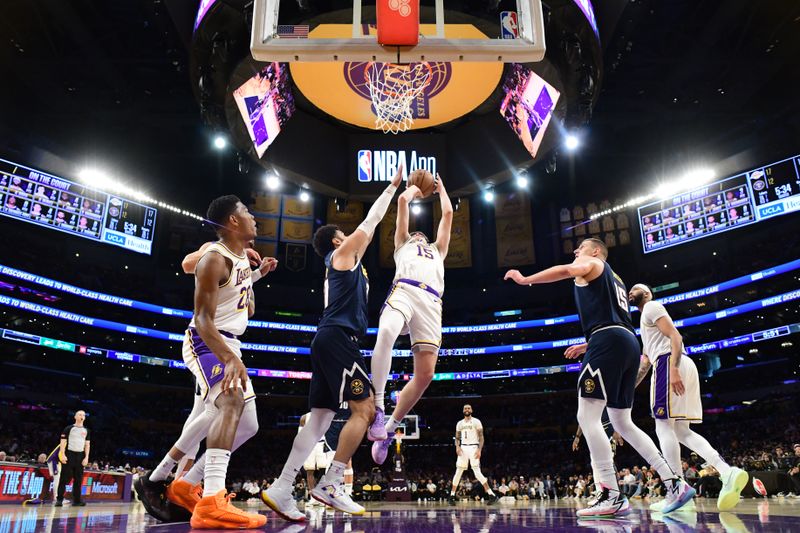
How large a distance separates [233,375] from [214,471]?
543 millimetres

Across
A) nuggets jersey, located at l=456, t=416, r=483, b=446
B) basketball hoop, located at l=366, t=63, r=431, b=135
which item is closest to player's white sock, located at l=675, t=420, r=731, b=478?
nuggets jersey, located at l=456, t=416, r=483, b=446

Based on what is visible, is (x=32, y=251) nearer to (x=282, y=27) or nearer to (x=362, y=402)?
(x=282, y=27)

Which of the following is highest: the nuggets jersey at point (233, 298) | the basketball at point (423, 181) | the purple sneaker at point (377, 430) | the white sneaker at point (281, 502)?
the basketball at point (423, 181)

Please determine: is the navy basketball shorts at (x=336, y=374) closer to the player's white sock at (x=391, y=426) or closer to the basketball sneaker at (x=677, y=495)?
the player's white sock at (x=391, y=426)

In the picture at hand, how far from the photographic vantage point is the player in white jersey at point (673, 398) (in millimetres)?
5469

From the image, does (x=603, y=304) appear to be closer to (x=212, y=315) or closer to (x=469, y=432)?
(x=212, y=315)

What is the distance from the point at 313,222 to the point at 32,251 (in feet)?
42.8

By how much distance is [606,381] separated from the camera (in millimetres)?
4781

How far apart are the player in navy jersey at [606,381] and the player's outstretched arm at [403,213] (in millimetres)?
1138

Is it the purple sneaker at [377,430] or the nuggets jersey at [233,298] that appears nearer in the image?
the nuggets jersey at [233,298]

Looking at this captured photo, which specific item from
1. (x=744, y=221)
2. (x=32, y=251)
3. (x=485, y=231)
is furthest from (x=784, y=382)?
(x=32, y=251)

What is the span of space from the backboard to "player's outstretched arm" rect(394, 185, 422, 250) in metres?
1.68

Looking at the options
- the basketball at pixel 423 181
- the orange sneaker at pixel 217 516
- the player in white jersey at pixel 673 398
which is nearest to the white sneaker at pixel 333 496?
the orange sneaker at pixel 217 516

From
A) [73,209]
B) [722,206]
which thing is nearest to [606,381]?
[722,206]
